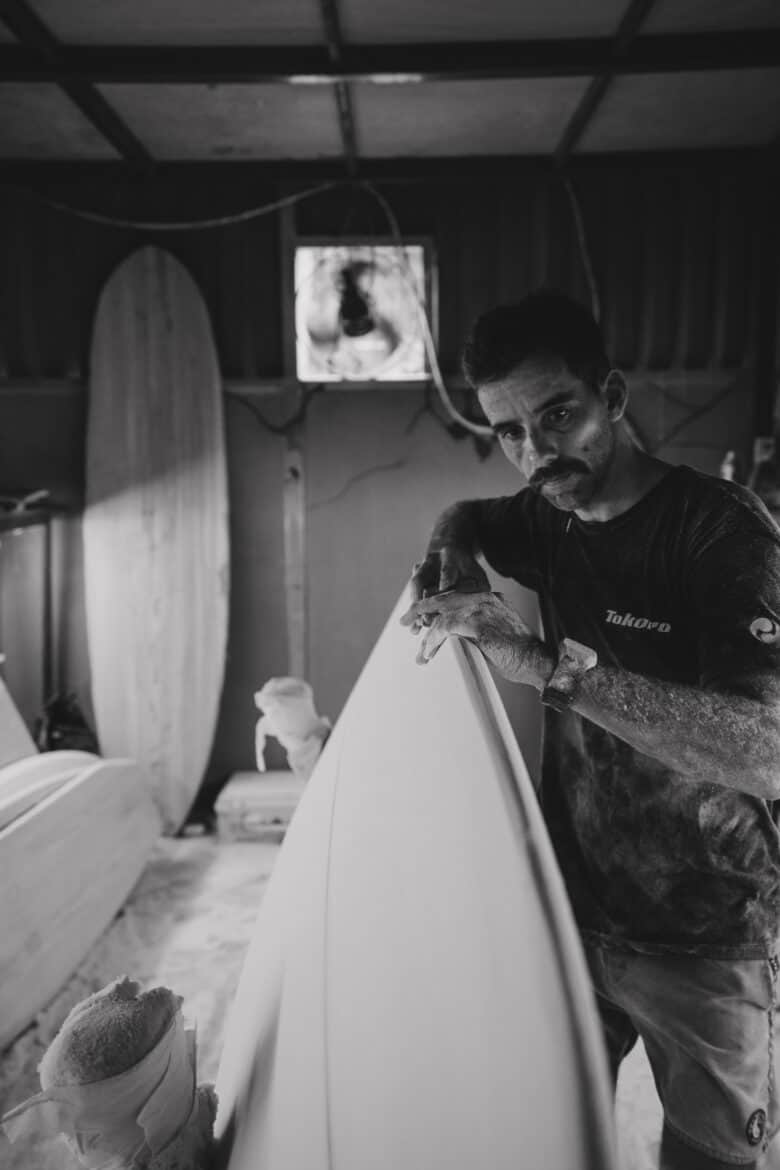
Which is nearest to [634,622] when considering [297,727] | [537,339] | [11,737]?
[537,339]

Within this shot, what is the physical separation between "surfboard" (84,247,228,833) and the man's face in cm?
275

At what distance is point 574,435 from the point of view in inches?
47.7

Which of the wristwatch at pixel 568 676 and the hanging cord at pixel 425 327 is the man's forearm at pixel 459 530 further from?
the hanging cord at pixel 425 327

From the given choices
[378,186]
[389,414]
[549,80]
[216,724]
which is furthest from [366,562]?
[549,80]

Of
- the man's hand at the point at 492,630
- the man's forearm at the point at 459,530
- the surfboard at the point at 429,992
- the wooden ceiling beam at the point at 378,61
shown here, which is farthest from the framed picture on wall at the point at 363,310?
the surfboard at the point at 429,992

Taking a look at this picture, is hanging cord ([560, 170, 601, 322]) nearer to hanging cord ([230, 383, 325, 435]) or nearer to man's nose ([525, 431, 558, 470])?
hanging cord ([230, 383, 325, 435])

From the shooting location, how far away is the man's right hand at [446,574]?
1.28 meters

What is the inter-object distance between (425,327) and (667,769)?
3.04 metres

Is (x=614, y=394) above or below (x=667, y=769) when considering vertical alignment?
above

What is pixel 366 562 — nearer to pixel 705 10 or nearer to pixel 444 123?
pixel 444 123

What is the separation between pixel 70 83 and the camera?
2.74m

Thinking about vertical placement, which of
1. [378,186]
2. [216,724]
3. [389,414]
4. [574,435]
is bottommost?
[216,724]

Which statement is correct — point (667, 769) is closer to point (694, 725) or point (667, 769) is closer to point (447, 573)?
point (694, 725)

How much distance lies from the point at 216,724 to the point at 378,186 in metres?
2.80
